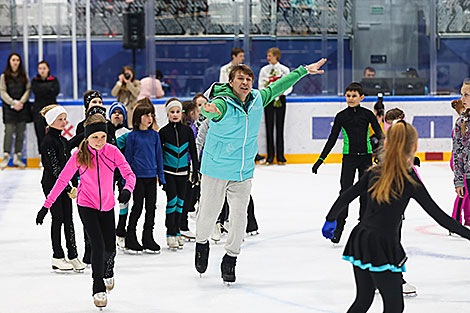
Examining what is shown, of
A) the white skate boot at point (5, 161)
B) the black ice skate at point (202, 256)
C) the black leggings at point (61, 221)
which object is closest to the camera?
the black ice skate at point (202, 256)

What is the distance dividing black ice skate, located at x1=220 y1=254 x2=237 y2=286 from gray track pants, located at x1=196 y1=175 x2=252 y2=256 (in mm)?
39

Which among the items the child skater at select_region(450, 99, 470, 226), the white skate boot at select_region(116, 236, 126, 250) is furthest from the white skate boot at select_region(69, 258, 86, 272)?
the child skater at select_region(450, 99, 470, 226)

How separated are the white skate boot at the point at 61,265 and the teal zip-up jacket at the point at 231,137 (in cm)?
121

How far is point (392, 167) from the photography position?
3.55 m

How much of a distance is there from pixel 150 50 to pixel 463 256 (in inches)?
309

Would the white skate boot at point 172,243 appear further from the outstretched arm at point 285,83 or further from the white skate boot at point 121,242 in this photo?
the outstretched arm at point 285,83

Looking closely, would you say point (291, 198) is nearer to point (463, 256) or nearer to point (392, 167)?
point (463, 256)

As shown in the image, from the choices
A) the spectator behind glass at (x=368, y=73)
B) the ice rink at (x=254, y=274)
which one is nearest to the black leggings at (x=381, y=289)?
the ice rink at (x=254, y=274)

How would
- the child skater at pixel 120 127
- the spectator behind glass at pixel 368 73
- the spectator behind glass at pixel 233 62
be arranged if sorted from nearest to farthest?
the child skater at pixel 120 127, the spectator behind glass at pixel 233 62, the spectator behind glass at pixel 368 73

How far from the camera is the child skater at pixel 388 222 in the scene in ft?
11.6

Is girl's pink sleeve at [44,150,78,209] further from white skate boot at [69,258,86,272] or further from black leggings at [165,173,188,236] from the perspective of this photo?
black leggings at [165,173,188,236]

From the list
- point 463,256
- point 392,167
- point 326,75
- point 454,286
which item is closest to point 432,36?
point 326,75

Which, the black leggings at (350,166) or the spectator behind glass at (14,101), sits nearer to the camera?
the black leggings at (350,166)

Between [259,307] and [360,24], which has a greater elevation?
[360,24]
